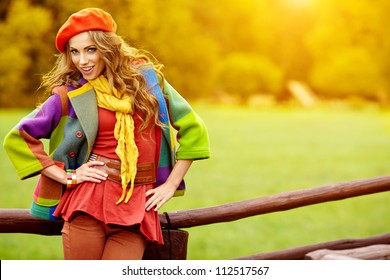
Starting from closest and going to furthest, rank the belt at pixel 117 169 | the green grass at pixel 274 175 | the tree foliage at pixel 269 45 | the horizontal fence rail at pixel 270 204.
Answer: the belt at pixel 117 169 → the horizontal fence rail at pixel 270 204 → the tree foliage at pixel 269 45 → the green grass at pixel 274 175

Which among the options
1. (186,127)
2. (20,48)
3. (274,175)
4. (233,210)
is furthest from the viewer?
(274,175)

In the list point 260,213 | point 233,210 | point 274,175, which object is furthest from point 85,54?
point 274,175

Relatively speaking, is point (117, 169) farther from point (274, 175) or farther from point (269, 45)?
point (274, 175)

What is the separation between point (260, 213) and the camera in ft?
9.80

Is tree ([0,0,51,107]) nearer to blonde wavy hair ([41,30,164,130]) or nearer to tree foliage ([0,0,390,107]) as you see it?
tree foliage ([0,0,390,107])

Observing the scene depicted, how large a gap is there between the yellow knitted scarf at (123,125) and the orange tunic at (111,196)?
0.03 meters

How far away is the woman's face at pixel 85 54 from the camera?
2178 millimetres

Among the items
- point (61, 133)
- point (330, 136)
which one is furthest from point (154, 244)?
point (330, 136)

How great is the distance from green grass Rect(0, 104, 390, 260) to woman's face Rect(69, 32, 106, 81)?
305 cm

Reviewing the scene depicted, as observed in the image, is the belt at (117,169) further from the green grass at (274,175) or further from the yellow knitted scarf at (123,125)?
the green grass at (274,175)

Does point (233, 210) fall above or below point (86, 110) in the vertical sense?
below

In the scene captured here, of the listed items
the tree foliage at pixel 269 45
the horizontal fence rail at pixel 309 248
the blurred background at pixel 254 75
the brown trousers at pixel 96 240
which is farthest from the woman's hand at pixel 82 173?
the tree foliage at pixel 269 45

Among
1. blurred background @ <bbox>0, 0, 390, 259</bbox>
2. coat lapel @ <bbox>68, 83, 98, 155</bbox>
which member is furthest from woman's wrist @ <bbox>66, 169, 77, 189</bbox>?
blurred background @ <bbox>0, 0, 390, 259</bbox>

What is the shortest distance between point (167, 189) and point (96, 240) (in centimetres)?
29
